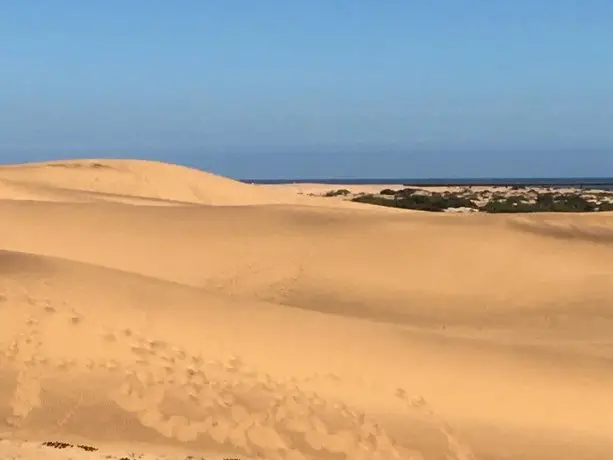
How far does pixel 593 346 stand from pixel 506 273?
13.6 feet

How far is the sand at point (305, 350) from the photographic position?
713cm

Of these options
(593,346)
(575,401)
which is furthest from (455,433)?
(593,346)

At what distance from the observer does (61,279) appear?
9.88 meters

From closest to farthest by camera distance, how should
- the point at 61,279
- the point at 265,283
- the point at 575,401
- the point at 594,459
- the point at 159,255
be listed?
the point at 594,459 < the point at 575,401 < the point at 61,279 < the point at 265,283 < the point at 159,255

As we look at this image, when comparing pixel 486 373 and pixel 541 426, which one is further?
pixel 486 373

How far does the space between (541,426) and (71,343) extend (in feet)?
14.4

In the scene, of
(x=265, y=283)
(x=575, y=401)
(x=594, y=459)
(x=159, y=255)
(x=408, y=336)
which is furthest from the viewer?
(x=159, y=255)

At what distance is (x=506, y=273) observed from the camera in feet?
45.4

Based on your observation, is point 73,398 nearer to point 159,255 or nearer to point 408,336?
point 408,336

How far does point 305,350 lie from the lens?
8586mm

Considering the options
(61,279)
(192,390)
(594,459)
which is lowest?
(594,459)

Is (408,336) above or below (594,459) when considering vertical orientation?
above

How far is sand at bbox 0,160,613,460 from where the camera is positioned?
7.13m

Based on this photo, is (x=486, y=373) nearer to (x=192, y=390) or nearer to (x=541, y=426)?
(x=541, y=426)
